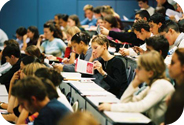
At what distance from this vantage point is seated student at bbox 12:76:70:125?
2504 millimetres

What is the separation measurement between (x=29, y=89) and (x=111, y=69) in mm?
1494

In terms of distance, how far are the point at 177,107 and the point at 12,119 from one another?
198cm

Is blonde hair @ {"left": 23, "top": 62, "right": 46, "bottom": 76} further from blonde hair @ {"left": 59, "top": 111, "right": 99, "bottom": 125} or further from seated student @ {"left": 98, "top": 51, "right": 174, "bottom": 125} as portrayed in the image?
blonde hair @ {"left": 59, "top": 111, "right": 99, "bottom": 125}

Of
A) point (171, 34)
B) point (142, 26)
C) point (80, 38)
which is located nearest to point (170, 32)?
point (171, 34)

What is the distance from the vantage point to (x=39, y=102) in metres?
2.62

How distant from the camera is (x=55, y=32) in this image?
23.1 feet

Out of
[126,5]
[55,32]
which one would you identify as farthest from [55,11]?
[55,32]

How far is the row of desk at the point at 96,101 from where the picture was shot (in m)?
2.57

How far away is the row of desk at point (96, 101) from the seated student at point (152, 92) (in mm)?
59

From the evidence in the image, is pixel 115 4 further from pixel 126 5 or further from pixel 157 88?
pixel 157 88

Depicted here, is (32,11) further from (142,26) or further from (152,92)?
(152,92)

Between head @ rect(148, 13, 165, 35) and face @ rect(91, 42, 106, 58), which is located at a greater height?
head @ rect(148, 13, 165, 35)

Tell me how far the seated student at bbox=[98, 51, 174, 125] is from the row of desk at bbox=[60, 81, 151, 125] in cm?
6

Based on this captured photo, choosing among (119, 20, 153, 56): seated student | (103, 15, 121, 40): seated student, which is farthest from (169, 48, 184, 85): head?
(103, 15, 121, 40): seated student
